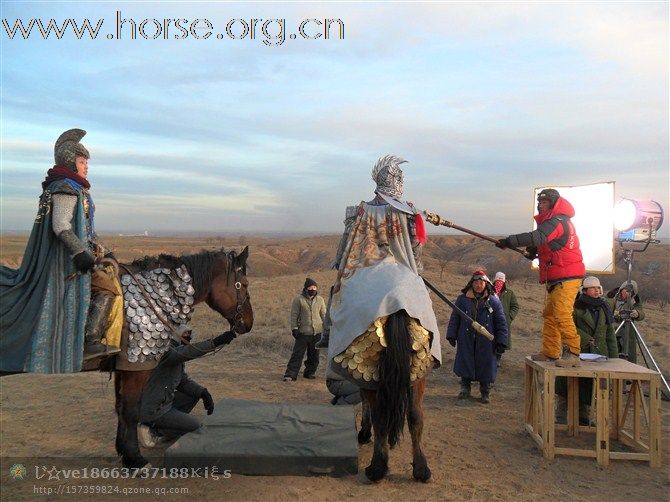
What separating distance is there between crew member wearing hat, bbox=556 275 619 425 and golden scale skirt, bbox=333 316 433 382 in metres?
3.15

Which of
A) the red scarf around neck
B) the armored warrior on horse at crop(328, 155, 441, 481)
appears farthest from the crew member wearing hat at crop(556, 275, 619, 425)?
the red scarf around neck

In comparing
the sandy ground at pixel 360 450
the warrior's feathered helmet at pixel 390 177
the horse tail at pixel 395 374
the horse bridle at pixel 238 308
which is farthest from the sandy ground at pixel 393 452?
the warrior's feathered helmet at pixel 390 177

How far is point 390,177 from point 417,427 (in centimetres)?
231

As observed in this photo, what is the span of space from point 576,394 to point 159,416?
4.66m

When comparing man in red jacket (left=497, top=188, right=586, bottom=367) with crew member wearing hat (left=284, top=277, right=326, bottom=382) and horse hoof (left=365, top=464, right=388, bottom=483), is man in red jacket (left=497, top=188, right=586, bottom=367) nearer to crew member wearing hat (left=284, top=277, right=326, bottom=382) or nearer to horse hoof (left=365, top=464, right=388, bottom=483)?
horse hoof (left=365, top=464, right=388, bottom=483)

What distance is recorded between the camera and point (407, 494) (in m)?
4.39

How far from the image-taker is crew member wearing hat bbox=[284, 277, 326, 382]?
8.87 meters

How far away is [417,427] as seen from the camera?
4473 millimetres

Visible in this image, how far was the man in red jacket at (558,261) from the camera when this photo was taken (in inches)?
202

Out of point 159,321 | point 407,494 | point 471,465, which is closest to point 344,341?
point 407,494

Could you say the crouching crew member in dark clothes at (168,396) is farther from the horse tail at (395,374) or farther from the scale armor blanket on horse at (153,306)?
the horse tail at (395,374)

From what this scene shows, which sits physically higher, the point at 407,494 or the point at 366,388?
the point at 366,388

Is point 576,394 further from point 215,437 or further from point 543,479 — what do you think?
point 215,437

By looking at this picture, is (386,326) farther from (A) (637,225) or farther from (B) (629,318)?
(B) (629,318)
